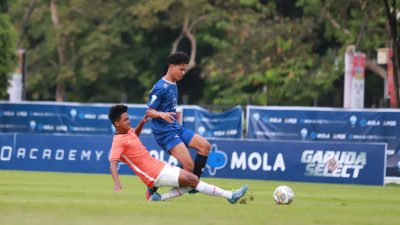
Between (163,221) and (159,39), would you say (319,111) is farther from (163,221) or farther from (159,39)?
(159,39)

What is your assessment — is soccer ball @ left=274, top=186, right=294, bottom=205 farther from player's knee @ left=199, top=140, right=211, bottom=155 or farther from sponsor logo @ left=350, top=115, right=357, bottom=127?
sponsor logo @ left=350, top=115, right=357, bottom=127

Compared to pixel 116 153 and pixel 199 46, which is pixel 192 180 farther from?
pixel 199 46

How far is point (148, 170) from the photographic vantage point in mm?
13820

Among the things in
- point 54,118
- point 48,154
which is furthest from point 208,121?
point 48,154

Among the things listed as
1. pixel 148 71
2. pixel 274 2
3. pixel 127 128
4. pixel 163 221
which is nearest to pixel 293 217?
pixel 163 221

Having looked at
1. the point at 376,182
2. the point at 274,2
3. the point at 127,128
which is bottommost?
the point at 376,182

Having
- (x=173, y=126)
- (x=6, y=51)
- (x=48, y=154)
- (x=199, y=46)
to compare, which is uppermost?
(x=199, y=46)

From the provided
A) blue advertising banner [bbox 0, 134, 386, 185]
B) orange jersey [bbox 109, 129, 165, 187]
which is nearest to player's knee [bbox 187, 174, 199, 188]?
orange jersey [bbox 109, 129, 165, 187]

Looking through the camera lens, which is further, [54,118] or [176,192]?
[54,118]

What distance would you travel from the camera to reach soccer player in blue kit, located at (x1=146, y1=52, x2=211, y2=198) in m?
14.8

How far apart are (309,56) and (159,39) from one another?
50.0 ft

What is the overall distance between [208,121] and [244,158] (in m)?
5.33

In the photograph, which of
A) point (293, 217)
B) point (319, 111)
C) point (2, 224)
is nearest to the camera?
point (2, 224)

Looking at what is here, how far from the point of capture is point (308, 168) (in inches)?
950
